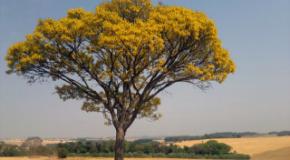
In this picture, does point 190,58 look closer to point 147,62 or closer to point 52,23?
point 147,62

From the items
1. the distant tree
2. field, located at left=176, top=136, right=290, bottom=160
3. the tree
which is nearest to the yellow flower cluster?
the tree

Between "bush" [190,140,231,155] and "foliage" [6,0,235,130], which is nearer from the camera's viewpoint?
"foliage" [6,0,235,130]

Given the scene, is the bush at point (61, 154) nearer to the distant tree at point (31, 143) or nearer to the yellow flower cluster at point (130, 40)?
the distant tree at point (31, 143)

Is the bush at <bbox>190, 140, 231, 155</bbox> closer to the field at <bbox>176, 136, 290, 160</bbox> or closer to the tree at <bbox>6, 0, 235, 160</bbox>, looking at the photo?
the field at <bbox>176, 136, 290, 160</bbox>

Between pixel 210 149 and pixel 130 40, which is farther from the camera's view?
pixel 210 149

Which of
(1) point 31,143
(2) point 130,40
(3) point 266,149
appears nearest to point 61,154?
(2) point 130,40

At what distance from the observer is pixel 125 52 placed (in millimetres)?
23172

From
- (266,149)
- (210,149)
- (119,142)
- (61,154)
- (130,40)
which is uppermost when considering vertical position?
(130,40)

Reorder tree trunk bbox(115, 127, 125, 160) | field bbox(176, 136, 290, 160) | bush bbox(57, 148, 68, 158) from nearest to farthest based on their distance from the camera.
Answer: tree trunk bbox(115, 127, 125, 160)
bush bbox(57, 148, 68, 158)
field bbox(176, 136, 290, 160)

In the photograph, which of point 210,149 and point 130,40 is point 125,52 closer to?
point 130,40

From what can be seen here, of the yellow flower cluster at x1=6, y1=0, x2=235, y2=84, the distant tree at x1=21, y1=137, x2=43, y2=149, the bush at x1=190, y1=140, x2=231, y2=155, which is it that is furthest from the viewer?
the distant tree at x1=21, y1=137, x2=43, y2=149

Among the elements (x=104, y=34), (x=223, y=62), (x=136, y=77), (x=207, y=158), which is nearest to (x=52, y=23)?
(x=104, y=34)

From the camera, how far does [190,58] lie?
2578 cm

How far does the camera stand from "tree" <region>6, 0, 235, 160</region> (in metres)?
23.1
